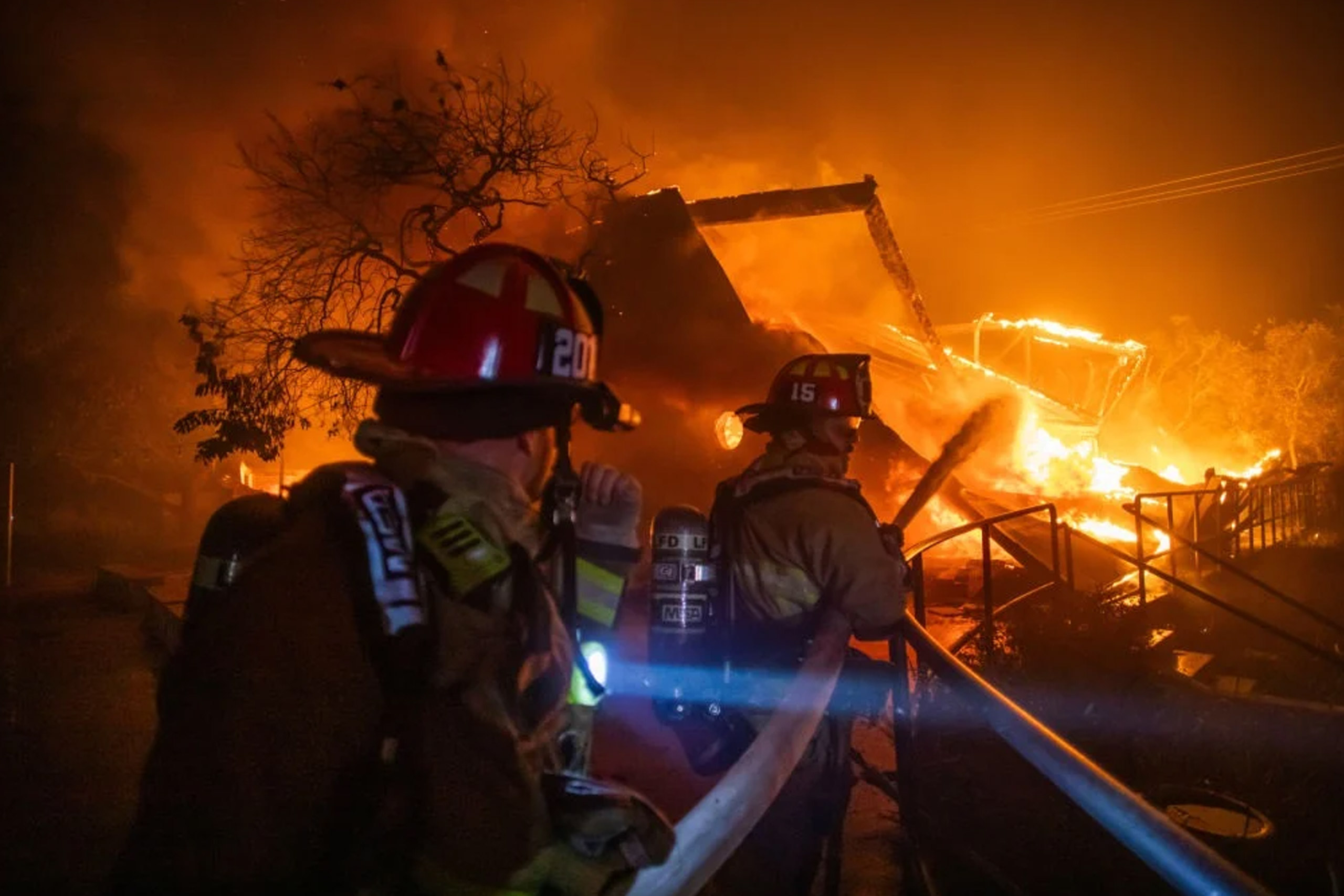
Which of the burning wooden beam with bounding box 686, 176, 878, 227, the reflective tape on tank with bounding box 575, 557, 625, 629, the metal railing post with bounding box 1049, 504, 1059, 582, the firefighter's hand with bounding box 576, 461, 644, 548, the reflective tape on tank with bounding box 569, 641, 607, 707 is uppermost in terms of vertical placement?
the burning wooden beam with bounding box 686, 176, 878, 227

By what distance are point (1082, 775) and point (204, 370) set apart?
8.26m

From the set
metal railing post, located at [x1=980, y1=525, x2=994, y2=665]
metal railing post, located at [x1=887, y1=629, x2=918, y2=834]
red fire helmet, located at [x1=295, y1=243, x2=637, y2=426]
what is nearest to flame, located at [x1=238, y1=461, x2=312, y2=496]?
metal railing post, located at [x1=980, y1=525, x2=994, y2=665]

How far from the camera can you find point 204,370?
7.61 m

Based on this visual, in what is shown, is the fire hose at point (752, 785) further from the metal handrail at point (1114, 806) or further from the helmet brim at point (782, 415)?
the helmet brim at point (782, 415)

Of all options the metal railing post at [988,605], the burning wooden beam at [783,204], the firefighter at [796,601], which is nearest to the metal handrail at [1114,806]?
the firefighter at [796,601]

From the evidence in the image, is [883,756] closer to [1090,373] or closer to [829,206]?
[829,206]

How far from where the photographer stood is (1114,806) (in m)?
1.48

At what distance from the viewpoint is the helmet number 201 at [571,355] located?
1.54 meters

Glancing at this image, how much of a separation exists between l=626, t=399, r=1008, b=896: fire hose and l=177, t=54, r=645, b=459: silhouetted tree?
20.5 feet

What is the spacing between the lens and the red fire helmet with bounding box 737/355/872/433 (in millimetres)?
3426

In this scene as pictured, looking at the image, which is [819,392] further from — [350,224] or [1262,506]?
[1262,506]

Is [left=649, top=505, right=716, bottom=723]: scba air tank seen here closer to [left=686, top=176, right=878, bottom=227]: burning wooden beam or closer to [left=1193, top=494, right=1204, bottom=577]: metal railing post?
[left=686, top=176, right=878, bottom=227]: burning wooden beam

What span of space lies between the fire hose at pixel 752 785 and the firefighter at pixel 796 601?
0.19 metres

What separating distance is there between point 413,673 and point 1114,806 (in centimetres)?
133
